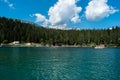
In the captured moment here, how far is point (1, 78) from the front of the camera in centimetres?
4853

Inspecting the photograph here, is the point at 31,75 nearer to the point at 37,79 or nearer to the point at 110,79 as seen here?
the point at 37,79

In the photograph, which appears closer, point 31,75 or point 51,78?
point 51,78

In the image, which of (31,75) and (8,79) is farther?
(31,75)

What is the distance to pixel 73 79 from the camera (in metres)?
48.8

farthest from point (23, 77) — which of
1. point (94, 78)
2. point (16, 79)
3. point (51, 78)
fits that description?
point (94, 78)

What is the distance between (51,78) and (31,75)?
5796 mm

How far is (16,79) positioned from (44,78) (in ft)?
19.8

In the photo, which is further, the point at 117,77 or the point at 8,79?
the point at 117,77

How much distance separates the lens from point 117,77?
169 ft

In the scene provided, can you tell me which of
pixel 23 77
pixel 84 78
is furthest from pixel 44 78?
pixel 84 78

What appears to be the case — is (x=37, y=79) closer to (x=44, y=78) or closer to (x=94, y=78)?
(x=44, y=78)

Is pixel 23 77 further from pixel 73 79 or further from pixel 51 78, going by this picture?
pixel 73 79

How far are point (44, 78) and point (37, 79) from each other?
1.98 m

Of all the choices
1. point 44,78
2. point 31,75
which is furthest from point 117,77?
point 31,75
